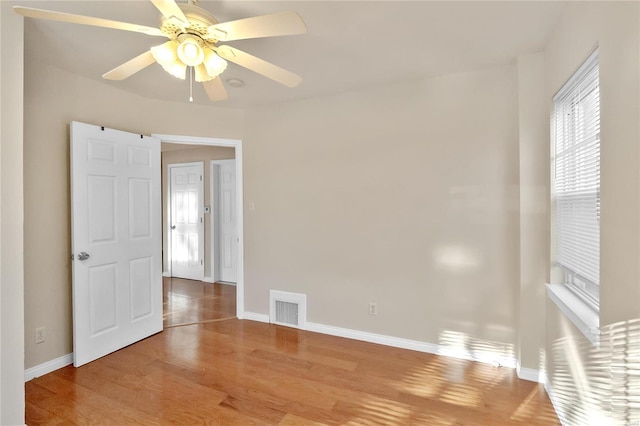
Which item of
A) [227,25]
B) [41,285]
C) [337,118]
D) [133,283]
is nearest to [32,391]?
[41,285]

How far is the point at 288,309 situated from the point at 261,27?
2838 millimetres

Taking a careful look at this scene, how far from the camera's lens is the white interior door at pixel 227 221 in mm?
5371

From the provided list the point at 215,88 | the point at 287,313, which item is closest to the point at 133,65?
the point at 215,88

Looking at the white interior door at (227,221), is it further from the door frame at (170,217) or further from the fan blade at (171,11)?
the fan blade at (171,11)

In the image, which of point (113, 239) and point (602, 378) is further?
point (113, 239)

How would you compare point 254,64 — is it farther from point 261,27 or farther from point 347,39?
point 347,39

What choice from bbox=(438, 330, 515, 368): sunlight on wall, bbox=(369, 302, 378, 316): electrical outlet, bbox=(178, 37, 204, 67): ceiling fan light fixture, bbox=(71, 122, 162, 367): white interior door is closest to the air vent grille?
bbox=(369, 302, 378, 316): electrical outlet

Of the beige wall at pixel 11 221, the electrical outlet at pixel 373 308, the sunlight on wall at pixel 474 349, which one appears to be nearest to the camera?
the beige wall at pixel 11 221

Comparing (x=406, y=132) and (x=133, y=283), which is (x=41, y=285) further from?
(x=406, y=132)

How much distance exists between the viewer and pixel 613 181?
1.26 metres

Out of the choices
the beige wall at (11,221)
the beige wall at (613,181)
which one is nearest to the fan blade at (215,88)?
the beige wall at (11,221)

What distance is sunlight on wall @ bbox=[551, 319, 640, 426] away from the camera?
44.9 inches

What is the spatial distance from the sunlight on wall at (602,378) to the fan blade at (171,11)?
217 cm

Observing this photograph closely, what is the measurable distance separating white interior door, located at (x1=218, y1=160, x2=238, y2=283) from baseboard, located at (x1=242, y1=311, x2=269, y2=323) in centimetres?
178
